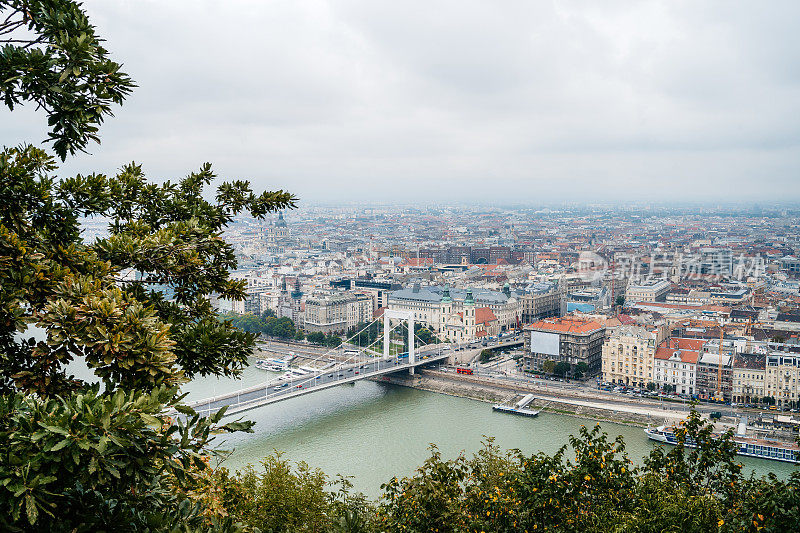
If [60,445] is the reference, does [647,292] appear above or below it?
below

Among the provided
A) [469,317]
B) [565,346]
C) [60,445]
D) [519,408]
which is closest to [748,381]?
[565,346]

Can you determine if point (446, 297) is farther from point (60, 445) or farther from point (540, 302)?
point (60, 445)

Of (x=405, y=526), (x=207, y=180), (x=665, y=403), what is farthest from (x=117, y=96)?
(x=665, y=403)

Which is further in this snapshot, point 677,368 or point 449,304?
point 449,304

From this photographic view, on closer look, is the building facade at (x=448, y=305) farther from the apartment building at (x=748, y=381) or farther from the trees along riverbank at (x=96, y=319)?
the trees along riverbank at (x=96, y=319)

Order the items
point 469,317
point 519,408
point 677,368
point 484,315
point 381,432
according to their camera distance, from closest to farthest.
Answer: point 381,432, point 519,408, point 677,368, point 469,317, point 484,315

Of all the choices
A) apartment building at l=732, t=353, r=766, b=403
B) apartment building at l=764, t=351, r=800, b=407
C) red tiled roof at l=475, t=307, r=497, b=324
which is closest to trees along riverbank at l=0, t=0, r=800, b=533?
apartment building at l=732, t=353, r=766, b=403

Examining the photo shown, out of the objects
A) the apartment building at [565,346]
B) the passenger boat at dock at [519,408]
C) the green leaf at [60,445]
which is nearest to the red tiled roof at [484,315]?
the apartment building at [565,346]
